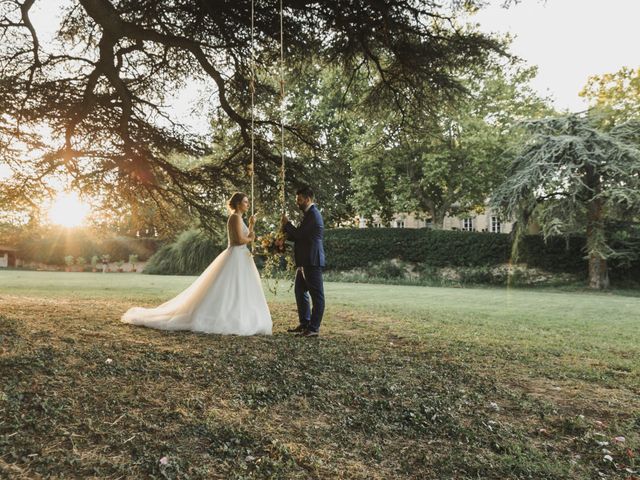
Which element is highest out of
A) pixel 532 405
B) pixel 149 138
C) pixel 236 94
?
pixel 236 94

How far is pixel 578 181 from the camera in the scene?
2186 centimetres

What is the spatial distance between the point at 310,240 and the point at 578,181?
61.9 feet

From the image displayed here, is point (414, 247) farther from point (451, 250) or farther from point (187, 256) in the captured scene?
point (187, 256)

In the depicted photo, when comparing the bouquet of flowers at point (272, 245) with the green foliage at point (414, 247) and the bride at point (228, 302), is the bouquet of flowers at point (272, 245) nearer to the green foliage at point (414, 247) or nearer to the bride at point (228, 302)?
the bride at point (228, 302)

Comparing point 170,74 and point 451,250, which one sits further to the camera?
point 451,250

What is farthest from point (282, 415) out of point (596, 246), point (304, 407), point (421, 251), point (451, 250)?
point (421, 251)

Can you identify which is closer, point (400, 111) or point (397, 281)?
point (400, 111)

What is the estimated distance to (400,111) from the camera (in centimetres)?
891

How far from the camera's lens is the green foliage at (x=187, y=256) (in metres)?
29.1

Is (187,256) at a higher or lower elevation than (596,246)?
lower

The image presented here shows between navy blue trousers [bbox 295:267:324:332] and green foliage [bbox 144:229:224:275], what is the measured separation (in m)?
21.7

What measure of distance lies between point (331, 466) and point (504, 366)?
3.52 m

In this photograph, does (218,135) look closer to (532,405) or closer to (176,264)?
(532,405)

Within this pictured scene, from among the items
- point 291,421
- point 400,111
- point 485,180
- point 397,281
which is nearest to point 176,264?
point 397,281
